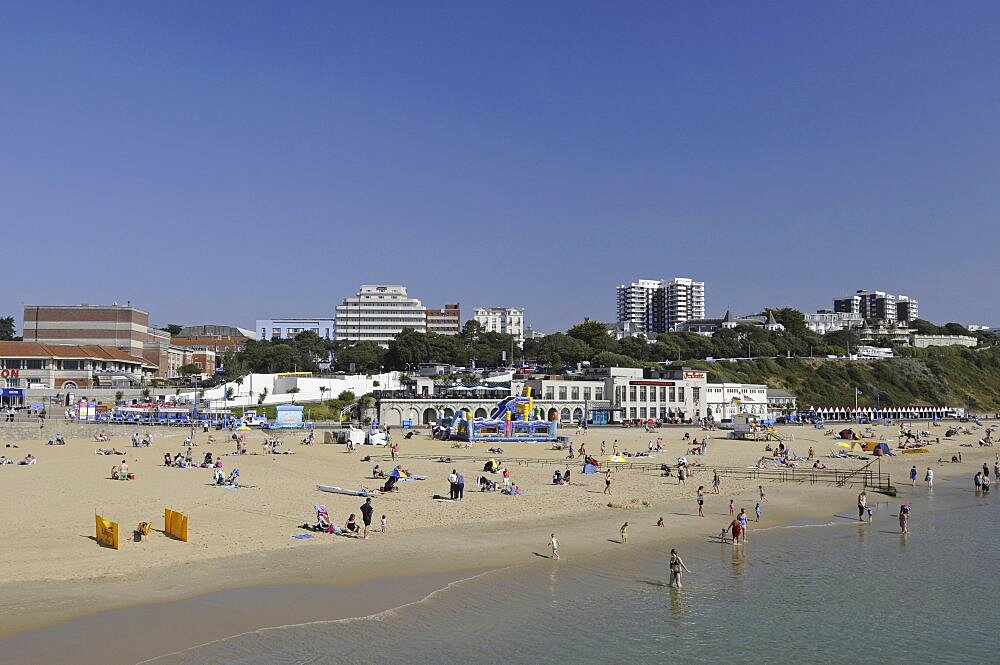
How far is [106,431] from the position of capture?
60.1 meters

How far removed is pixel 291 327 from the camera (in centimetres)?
17212

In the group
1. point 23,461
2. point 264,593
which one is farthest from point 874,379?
point 264,593

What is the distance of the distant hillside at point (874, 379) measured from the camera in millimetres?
115000

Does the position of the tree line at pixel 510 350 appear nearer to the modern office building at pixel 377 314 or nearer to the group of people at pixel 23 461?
the modern office building at pixel 377 314

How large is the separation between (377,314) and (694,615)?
146m

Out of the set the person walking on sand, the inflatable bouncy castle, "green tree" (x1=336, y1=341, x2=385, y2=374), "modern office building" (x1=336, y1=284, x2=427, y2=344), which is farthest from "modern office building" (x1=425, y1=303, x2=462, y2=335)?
the person walking on sand

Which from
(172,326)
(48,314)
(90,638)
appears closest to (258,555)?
(90,638)

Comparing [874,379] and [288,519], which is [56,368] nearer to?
[288,519]

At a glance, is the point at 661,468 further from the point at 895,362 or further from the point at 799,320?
the point at 799,320

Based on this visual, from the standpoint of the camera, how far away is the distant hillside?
115000mm

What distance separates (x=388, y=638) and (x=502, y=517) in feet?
42.6

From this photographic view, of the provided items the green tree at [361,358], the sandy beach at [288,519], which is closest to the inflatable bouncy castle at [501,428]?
the sandy beach at [288,519]

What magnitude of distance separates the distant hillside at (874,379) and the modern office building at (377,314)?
62.9 m

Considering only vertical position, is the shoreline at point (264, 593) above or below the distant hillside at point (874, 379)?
below
